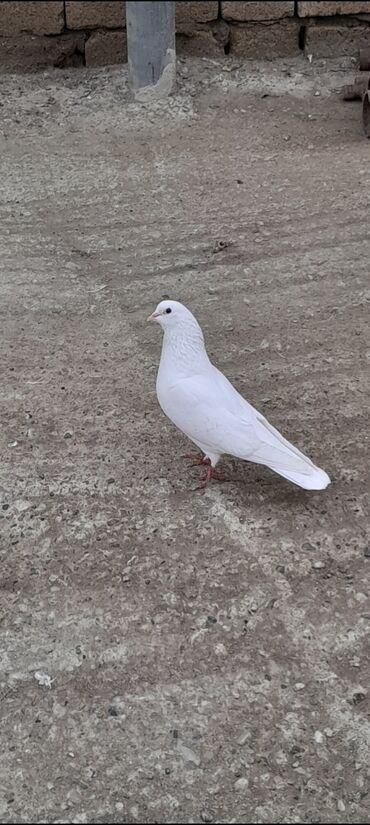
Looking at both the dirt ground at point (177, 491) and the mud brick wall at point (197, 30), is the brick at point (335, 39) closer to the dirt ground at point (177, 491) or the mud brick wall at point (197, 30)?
the mud brick wall at point (197, 30)

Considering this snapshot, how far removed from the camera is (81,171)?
17.4 feet

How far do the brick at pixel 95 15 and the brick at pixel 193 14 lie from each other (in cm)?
39

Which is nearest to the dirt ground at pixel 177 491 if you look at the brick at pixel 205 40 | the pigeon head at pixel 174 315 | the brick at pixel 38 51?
the pigeon head at pixel 174 315

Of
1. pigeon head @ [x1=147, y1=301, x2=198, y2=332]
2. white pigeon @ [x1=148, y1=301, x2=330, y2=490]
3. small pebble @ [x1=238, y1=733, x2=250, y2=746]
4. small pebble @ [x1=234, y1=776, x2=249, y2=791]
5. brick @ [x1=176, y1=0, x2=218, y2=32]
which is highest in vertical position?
brick @ [x1=176, y1=0, x2=218, y2=32]

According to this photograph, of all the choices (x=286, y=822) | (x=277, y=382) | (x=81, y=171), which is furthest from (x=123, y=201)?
(x=286, y=822)

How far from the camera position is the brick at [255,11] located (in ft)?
20.4

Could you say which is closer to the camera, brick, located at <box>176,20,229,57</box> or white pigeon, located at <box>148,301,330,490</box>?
white pigeon, located at <box>148,301,330,490</box>

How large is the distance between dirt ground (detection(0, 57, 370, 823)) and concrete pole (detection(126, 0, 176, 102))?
0.98 feet

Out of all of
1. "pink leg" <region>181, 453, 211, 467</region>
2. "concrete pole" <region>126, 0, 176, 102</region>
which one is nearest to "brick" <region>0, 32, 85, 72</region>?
"concrete pole" <region>126, 0, 176, 102</region>

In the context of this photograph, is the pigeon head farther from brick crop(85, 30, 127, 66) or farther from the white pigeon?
brick crop(85, 30, 127, 66)

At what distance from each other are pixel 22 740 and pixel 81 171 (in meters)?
3.70

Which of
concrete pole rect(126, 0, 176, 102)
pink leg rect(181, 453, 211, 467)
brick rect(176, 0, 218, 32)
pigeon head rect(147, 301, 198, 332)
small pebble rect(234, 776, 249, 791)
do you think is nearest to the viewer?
small pebble rect(234, 776, 249, 791)

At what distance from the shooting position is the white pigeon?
2.96 meters

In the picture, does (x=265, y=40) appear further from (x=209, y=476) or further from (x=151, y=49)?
(x=209, y=476)
